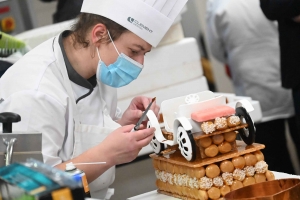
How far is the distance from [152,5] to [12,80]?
46cm

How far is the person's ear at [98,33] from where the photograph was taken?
157 cm

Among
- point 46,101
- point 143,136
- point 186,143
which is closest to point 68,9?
point 46,101

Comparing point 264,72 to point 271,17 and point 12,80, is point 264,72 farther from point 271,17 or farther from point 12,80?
point 12,80

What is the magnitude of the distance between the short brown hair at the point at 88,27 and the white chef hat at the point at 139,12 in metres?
0.02

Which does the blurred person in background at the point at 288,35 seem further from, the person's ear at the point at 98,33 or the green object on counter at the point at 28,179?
the green object on counter at the point at 28,179

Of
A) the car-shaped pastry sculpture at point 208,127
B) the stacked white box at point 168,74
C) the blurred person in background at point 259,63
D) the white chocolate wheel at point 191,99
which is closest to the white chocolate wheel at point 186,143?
the car-shaped pastry sculpture at point 208,127

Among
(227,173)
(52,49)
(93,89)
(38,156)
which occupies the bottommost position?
(227,173)

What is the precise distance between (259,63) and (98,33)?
161 cm

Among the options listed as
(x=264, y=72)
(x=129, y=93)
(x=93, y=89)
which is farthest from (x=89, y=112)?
Answer: (x=264, y=72)

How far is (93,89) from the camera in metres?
1.68

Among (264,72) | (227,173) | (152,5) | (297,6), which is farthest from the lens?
(264,72)

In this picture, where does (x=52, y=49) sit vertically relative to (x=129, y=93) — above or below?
above

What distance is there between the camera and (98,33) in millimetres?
1581

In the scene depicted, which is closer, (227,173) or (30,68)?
(227,173)
